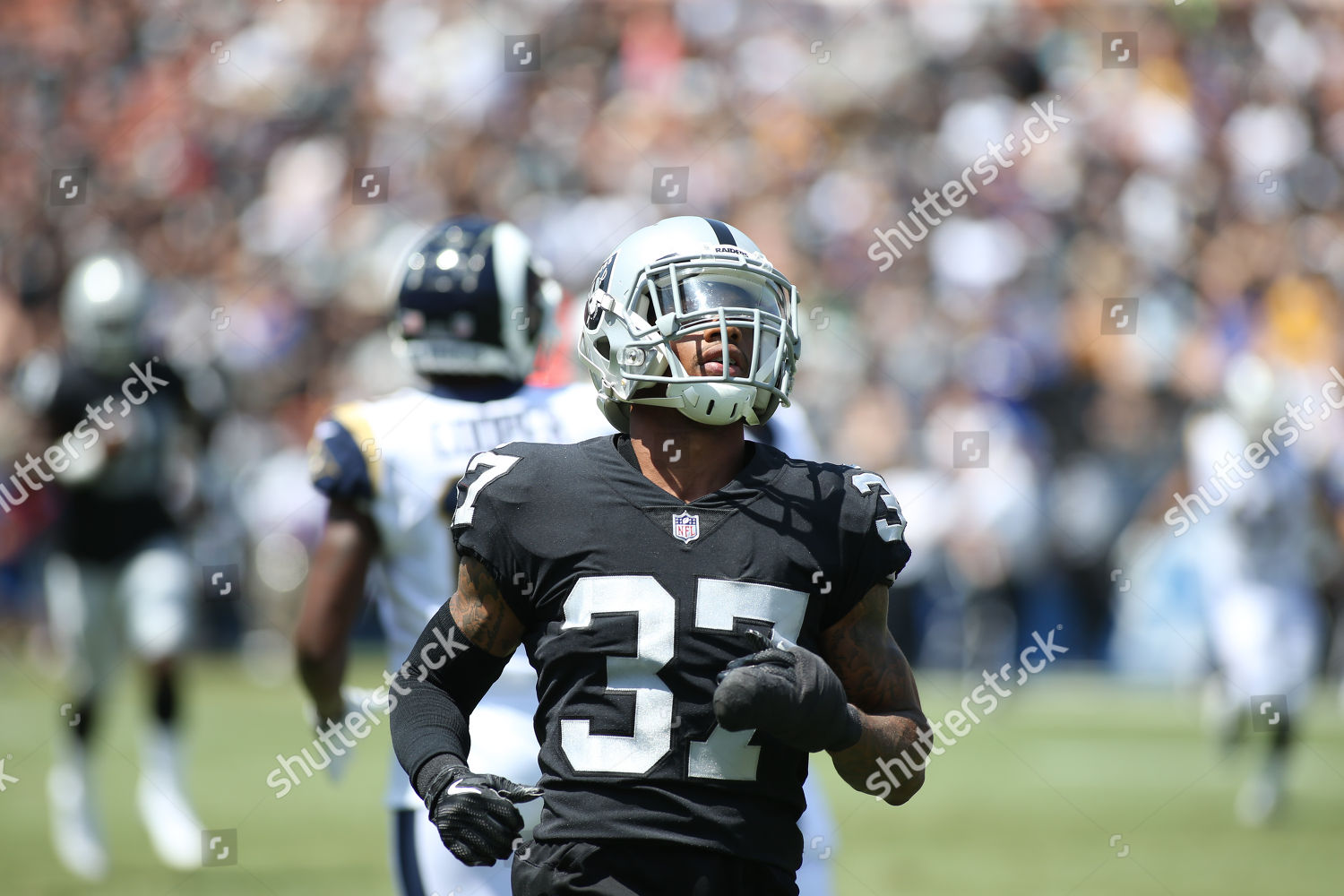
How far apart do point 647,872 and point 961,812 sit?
6.30 m

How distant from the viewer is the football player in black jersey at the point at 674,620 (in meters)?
2.38

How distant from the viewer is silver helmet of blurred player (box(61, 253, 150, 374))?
755cm

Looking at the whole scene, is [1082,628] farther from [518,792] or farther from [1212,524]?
[518,792]

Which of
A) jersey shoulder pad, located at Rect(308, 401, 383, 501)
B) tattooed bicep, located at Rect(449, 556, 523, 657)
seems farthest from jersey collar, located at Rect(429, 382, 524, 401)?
tattooed bicep, located at Rect(449, 556, 523, 657)

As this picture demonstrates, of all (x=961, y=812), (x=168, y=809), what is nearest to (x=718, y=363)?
(x=168, y=809)

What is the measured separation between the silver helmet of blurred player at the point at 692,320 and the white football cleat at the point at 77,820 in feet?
16.2

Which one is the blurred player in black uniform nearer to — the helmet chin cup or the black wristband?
the black wristband

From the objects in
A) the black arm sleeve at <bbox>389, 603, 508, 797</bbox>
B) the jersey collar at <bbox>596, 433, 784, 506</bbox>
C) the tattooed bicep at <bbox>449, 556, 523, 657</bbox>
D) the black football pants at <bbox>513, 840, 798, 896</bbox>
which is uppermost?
the jersey collar at <bbox>596, 433, 784, 506</bbox>

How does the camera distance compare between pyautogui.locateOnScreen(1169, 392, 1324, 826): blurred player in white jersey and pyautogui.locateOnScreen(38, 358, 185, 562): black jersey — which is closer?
pyautogui.locateOnScreen(38, 358, 185, 562): black jersey

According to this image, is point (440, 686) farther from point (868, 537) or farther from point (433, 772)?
point (868, 537)

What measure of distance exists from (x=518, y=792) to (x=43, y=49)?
52.5 ft

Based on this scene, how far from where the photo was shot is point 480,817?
2336 millimetres

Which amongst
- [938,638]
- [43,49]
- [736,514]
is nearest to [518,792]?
[736,514]

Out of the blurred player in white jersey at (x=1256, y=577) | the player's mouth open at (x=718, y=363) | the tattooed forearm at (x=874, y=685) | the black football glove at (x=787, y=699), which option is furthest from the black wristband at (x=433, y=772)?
the blurred player in white jersey at (x=1256, y=577)
